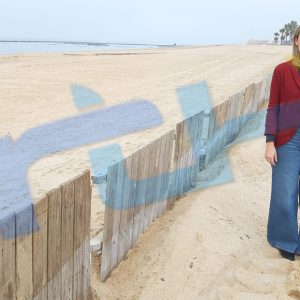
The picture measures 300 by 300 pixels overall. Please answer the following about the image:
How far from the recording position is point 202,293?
10.5 feet

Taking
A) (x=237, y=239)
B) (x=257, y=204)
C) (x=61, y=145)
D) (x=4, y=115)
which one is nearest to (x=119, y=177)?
(x=237, y=239)

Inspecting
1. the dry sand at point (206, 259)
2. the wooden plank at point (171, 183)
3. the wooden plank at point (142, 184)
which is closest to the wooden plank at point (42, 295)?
the dry sand at point (206, 259)

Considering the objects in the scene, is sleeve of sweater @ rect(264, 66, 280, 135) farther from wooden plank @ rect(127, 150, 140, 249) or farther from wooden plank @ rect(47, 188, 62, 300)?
wooden plank @ rect(47, 188, 62, 300)

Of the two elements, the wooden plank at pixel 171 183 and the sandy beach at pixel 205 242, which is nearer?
the sandy beach at pixel 205 242

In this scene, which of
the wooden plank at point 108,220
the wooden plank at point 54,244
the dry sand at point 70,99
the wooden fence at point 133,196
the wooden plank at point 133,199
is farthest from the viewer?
the dry sand at point 70,99

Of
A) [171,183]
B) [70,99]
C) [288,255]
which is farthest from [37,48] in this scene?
[288,255]

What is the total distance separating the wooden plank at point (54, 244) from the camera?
2311 millimetres

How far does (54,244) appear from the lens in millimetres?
2418

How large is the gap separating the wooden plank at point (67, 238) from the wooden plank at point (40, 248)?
6.4 inches

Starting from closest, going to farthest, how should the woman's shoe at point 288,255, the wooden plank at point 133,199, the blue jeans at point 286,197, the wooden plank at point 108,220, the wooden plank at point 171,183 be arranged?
1. the wooden plank at point 108,220
2. the wooden plank at point 133,199
3. the blue jeans at point 286,197
4. the woman's shoe at point 288,255
5. the wooden plank at point 171,183

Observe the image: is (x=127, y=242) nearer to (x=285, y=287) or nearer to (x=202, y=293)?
(x=202, y=293)

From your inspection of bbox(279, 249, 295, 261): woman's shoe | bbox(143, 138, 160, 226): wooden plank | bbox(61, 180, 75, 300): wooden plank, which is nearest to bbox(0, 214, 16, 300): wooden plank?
bbox(61, 180, 75, 300): wooden plank

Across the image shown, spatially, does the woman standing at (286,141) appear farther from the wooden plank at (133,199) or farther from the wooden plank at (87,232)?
the wooden plank at (87,232)

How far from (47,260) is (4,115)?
7.83m
